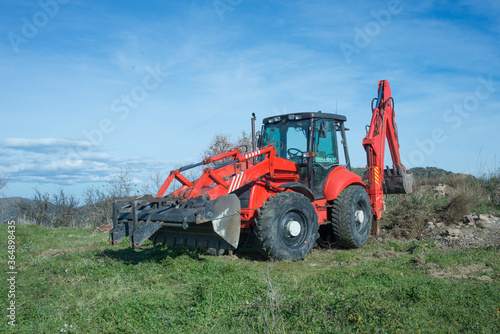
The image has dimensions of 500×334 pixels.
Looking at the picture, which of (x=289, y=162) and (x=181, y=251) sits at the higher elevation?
(x=289, y=162)

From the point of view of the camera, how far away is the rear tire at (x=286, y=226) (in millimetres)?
7023

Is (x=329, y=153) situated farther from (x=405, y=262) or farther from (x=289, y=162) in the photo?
(x=405, y=262)

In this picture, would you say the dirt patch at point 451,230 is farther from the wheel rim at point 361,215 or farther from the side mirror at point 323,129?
the side mirror at point 323,129

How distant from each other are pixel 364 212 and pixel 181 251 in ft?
15.5

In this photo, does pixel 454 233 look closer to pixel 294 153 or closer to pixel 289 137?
pixel 294 153

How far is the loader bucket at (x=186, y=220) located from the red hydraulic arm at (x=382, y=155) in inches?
195

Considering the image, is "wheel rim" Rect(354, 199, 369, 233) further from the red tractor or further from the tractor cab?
the tractor cab

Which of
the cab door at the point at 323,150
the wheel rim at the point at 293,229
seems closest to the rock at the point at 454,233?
the cab door at the point at 323,150

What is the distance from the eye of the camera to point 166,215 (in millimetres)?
6332

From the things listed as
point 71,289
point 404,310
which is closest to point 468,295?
point 404,310

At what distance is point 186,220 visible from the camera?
612 centimetres

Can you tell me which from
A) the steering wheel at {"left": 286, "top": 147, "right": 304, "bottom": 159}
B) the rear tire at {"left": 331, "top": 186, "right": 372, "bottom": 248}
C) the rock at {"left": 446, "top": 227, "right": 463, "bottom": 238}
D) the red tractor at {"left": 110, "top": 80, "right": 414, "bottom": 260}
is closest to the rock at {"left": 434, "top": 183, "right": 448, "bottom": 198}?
the red tractor at {"left": 110, "top": 80, "right": 414, "bottom": 260}

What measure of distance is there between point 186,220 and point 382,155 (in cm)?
637

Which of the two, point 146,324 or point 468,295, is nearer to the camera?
point 146,324
